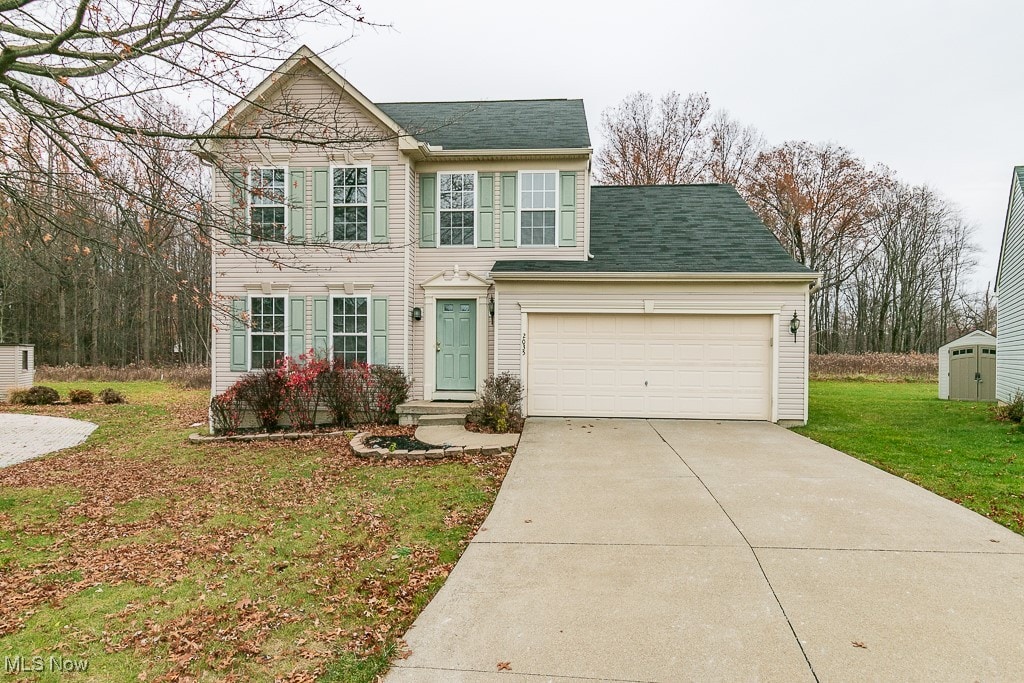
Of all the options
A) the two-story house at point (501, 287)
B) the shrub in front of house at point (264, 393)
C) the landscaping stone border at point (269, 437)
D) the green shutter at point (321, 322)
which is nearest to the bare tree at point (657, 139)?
the two-story house at point (501, 287)

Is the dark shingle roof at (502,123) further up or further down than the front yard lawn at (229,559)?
further up

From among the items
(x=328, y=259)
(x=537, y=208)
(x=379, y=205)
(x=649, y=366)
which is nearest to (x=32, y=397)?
(x=328, y=259)

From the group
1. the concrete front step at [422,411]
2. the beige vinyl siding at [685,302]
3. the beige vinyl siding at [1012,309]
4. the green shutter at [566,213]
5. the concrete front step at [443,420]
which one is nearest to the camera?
the concrete front step at [443,420]

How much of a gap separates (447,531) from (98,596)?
2498 mm

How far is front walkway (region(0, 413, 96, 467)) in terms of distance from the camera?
30.4 feet

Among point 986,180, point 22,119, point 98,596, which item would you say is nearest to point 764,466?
point 98,596

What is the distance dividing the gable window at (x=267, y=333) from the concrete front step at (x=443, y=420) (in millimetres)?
3302

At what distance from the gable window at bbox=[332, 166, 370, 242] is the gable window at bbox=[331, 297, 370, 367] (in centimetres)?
125

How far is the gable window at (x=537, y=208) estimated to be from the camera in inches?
446

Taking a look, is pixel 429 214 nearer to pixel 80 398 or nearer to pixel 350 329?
pixel 350 329

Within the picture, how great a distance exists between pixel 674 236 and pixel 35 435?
1341cm

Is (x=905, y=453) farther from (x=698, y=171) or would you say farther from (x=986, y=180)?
(x=986, y=180)

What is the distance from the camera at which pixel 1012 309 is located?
14.1 metres

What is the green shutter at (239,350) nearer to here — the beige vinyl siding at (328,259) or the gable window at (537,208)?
the beige vinyl siding at (328,259)
